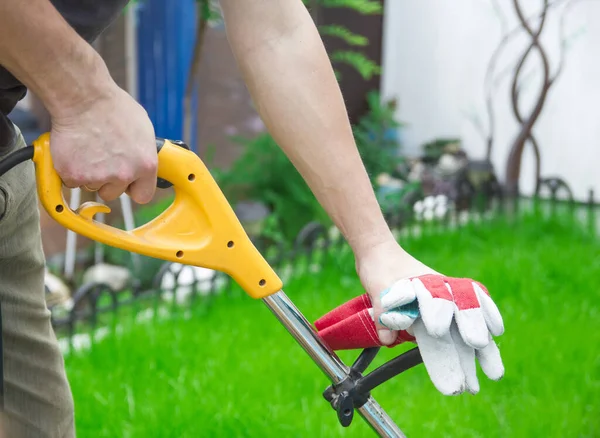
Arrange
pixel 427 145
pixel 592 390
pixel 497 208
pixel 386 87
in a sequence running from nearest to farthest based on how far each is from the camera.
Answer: pixel 592 390 < pixel 497 208 < pixel 427 145 < pixel 386 87

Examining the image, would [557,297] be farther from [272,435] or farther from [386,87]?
[386,87]

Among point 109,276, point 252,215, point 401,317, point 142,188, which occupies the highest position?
point 142,188

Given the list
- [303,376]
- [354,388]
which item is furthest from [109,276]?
[354,388]

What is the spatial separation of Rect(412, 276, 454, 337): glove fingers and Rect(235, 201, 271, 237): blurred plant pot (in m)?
3.40

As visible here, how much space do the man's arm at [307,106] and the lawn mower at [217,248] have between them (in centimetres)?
16

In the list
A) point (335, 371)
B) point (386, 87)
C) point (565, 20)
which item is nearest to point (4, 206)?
point (335, 371)

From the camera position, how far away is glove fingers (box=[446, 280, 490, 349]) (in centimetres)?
117

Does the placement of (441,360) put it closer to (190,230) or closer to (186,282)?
(190,230)

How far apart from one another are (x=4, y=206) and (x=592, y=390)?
207 centimetres

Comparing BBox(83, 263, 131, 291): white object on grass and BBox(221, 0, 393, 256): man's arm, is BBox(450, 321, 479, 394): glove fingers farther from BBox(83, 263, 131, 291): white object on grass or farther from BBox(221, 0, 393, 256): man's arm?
BBox(83, 263, 131, 291): white object on grass

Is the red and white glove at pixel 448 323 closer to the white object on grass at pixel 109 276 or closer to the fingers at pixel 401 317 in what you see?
the fingers at pixel 401 317

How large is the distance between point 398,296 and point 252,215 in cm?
358

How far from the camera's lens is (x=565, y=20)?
17.6 ft

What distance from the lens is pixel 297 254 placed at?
161 inches
